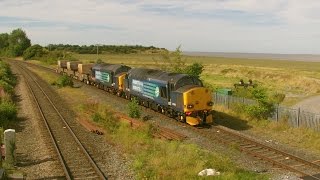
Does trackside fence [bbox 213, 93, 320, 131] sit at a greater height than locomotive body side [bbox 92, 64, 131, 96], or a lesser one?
lesser

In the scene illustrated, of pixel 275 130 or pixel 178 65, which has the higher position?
pixel 178 65

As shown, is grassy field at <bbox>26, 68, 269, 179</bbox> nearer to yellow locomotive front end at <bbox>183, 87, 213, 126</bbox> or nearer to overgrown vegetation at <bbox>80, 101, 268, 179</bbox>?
overgrown vegetation at <bbox>80, 101, 268, 179</bbox>

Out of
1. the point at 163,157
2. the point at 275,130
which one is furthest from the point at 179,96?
the point at 163,157

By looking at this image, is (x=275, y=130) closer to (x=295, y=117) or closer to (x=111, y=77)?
(x=295, y=117)

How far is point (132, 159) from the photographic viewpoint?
17484 mm

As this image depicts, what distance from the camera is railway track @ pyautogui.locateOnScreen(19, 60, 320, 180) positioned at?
15977mm

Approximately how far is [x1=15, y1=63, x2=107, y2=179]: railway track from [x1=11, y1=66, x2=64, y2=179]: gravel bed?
355mm

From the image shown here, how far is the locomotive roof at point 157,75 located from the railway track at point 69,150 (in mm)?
7209

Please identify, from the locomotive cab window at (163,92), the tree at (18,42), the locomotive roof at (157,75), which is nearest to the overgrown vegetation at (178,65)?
the locomotive roof at (157,75)

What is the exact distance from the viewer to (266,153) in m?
18.8

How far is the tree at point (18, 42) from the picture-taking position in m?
169

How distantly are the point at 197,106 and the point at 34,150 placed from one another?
10.3 metres

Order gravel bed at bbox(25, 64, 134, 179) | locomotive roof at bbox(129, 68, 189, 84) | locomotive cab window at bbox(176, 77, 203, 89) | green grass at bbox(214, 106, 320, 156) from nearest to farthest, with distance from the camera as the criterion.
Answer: gravel bed at bbox(25, 64, 134, 179) < green grass at bbox(214, 106, 320, 156) < locomotive cab window at bbox(176, 77, 203, 89) < locomotive roof at bbox(129, 68, 189, 84)

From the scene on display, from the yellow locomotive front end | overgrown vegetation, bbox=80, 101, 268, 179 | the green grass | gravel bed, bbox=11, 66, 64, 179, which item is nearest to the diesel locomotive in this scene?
the yellow locomotive front end
